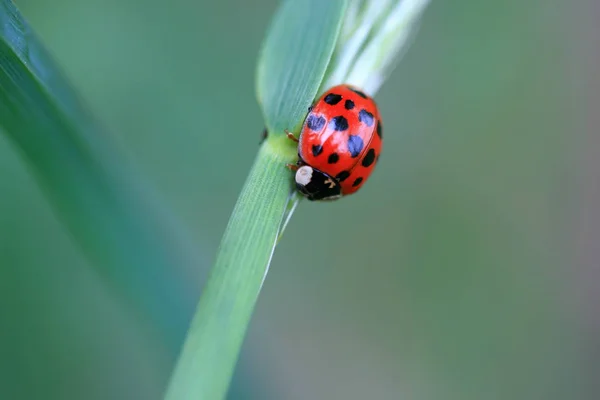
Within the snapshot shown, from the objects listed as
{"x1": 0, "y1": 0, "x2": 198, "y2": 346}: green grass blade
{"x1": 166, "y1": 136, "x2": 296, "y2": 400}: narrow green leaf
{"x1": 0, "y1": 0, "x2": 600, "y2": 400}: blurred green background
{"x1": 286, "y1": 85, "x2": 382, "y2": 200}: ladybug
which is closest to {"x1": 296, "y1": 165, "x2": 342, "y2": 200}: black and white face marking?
{"x1": 286, "y1": 85, "x2": 382, "y2": 200}: ladybug

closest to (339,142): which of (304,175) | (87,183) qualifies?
(304,175)

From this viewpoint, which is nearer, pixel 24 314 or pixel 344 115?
pixel 344 115

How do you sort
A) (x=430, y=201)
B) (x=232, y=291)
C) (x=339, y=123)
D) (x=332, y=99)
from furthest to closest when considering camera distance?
(x=430, y=201), (x=339, y=123), (x=332, y=99), (x=232, y=291)

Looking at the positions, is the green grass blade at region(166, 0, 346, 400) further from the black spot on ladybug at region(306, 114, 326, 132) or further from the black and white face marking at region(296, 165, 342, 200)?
the black spot on ladybug at region(306, 114, 326, 132)

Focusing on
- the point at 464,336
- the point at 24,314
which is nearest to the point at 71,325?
the point at 24,314

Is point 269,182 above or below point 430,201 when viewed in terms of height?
below

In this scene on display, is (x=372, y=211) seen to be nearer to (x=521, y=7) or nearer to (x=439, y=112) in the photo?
(x=439, y=112)

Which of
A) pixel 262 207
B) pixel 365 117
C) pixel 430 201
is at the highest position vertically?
pixel 430 201

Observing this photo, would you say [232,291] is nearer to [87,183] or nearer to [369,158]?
[87,183]

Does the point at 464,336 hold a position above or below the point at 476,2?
below
